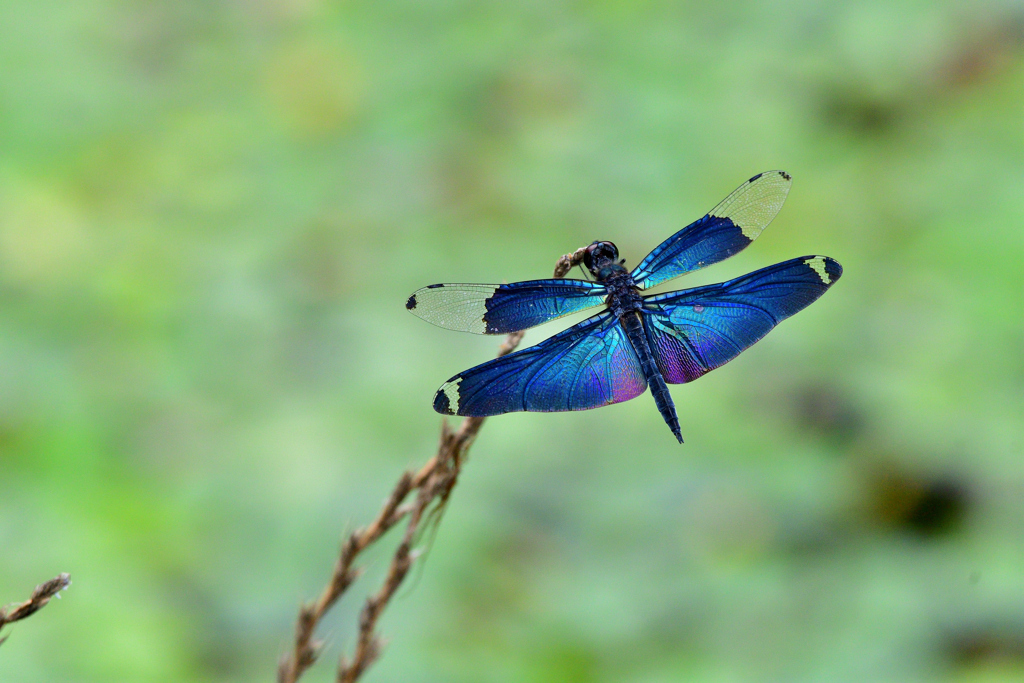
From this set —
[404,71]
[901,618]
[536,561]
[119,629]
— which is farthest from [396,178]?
[901,618]

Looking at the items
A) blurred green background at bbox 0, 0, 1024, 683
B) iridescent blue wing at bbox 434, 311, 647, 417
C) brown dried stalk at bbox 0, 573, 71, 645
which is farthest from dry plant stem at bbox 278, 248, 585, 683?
blurred green background at bbox 0, 0, 1024, 683

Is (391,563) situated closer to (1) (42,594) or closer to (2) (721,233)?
(1) (42,594)

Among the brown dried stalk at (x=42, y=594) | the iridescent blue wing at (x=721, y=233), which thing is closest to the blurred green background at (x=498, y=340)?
the iridescent blue wing at (x=721, y=233)

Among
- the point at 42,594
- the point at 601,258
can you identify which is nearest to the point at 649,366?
the point at 601,258

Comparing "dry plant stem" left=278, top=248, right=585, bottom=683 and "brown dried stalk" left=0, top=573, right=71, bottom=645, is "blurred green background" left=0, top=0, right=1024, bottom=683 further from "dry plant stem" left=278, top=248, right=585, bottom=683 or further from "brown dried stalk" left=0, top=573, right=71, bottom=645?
"brown dried stalk" left=0, top=573, right=71, bottom=645

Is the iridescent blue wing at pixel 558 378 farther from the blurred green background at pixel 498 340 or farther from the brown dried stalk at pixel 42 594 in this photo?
the blurred green background at pixel 498 340

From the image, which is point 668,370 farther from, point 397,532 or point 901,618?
point 901,618
